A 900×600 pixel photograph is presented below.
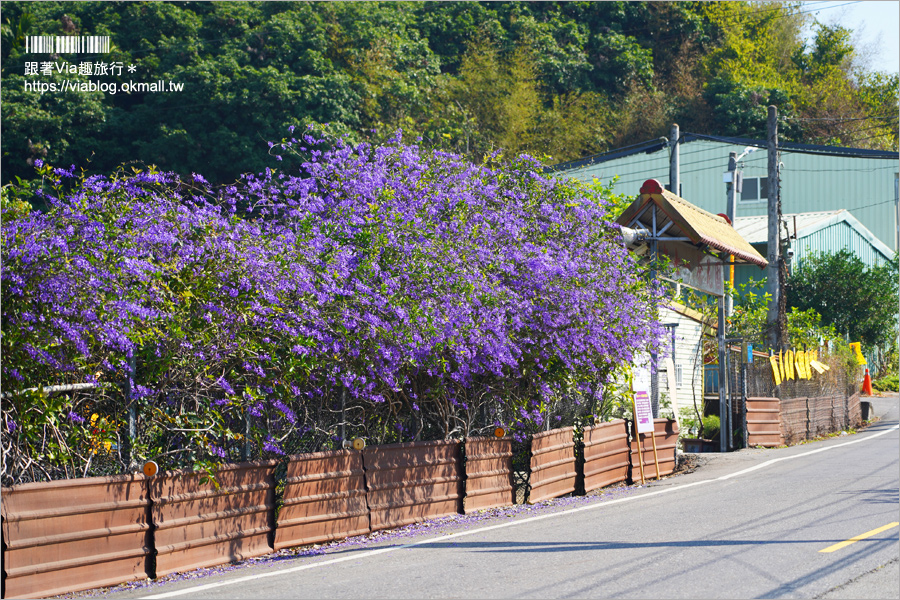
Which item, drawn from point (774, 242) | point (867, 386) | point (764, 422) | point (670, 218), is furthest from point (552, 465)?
point (867, 386)

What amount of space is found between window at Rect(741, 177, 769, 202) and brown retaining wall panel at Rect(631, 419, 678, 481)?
30.5 meters

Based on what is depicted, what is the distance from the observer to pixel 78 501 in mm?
7742

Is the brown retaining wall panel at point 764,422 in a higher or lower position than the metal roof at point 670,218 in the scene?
lower

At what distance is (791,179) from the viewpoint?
4522 cm

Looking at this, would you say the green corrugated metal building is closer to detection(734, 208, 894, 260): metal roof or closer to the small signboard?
detection(734, 208, 894, 260): metal roof

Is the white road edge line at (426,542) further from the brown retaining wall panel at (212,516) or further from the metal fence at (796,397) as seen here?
the metal fence at (796,397)

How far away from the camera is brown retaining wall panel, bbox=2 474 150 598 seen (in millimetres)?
7289

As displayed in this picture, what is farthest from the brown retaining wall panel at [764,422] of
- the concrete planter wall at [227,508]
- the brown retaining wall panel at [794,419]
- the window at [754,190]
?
the window at [754,190]

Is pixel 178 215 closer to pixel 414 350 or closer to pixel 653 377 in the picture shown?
pixel 414 350

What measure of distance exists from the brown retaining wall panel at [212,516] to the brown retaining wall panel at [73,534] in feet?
0.57

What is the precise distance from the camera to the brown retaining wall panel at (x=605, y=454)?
14234mm

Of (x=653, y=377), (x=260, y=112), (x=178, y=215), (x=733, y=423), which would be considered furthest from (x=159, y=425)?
(x=260, y=112)

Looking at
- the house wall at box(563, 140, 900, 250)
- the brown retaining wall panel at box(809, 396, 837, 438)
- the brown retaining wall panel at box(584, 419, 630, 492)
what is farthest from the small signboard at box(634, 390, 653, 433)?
the house wall at box(563, 140, 900, 250)

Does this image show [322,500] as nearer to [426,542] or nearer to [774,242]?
[426,542]
